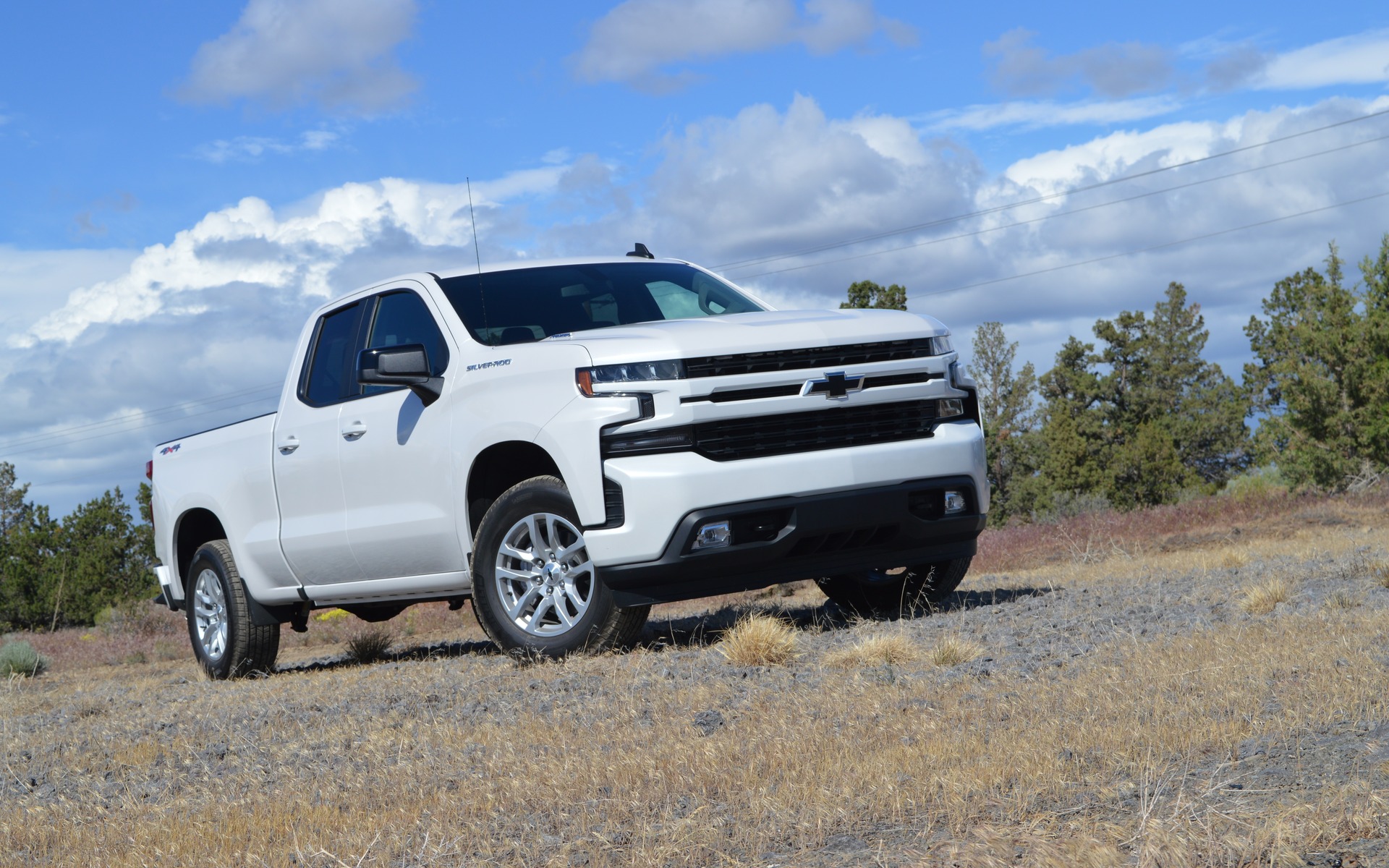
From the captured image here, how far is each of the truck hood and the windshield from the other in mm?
380

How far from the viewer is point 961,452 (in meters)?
6.84

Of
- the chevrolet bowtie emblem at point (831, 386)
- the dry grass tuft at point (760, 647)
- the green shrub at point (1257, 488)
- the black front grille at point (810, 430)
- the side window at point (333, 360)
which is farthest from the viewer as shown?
the green shrub at point (1257, 488)

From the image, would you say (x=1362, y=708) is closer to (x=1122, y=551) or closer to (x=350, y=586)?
(x=350, y=586)

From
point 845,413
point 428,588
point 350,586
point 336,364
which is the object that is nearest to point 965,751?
point 845,413

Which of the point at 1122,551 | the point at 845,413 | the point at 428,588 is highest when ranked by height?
the point at 845,413

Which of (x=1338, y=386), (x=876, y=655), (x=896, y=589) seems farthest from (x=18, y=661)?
(x=1338, y=386)

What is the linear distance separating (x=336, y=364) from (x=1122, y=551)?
8.52m

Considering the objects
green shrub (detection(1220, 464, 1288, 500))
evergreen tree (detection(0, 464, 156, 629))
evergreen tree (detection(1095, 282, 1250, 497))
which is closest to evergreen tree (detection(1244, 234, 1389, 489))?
green shrub (detection(1220, 464, 1288, 500))

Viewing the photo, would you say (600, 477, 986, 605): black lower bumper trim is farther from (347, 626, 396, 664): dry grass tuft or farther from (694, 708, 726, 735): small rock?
(347, 626, 396, 664): dry grass tuft

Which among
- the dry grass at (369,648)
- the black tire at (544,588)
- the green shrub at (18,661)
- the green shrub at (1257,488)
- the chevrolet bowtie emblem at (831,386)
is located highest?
the chevrolet bowtie emblem at (831,386)

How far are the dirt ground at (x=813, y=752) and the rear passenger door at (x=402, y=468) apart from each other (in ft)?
2.11

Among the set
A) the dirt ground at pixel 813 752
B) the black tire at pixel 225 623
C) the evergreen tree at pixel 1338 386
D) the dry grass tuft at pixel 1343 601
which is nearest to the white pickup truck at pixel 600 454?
the black tire at pixel 225 623

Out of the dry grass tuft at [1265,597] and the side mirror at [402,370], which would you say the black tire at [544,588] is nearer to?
the side mirror at [402,370]

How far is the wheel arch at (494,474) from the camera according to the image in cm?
678
